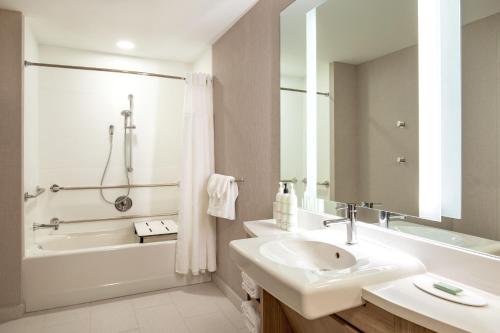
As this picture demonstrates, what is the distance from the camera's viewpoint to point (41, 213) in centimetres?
315

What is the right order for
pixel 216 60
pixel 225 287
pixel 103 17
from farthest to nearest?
pixel 216 60, pixel 225 287, pixel 103 17

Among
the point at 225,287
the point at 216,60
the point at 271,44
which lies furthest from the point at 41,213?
the point at 271,44

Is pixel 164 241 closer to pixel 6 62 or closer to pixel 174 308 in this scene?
pixel 174 308

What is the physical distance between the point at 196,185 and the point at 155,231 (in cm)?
69

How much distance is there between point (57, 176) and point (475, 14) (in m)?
3.57

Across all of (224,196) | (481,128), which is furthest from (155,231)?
(481,128)

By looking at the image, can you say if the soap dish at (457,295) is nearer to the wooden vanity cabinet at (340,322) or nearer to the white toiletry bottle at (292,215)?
the wooden vanity cabinet at (340,322)

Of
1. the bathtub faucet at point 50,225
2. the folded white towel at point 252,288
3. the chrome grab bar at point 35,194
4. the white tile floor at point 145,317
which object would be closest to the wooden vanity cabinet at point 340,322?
the folded white towel at point 252,288

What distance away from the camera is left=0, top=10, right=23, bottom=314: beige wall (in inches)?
93.9

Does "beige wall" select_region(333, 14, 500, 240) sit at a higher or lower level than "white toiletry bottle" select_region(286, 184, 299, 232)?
higher

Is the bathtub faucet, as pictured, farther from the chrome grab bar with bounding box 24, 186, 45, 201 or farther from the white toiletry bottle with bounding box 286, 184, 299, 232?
the white toiletry bottle with bounding box 286, 184, 299, 232

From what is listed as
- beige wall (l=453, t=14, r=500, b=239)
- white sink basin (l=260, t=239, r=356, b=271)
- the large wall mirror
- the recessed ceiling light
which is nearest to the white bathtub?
the large wall mirror

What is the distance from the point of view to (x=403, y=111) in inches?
49.0

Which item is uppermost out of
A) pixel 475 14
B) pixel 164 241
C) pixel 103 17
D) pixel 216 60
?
pixel 103 17
